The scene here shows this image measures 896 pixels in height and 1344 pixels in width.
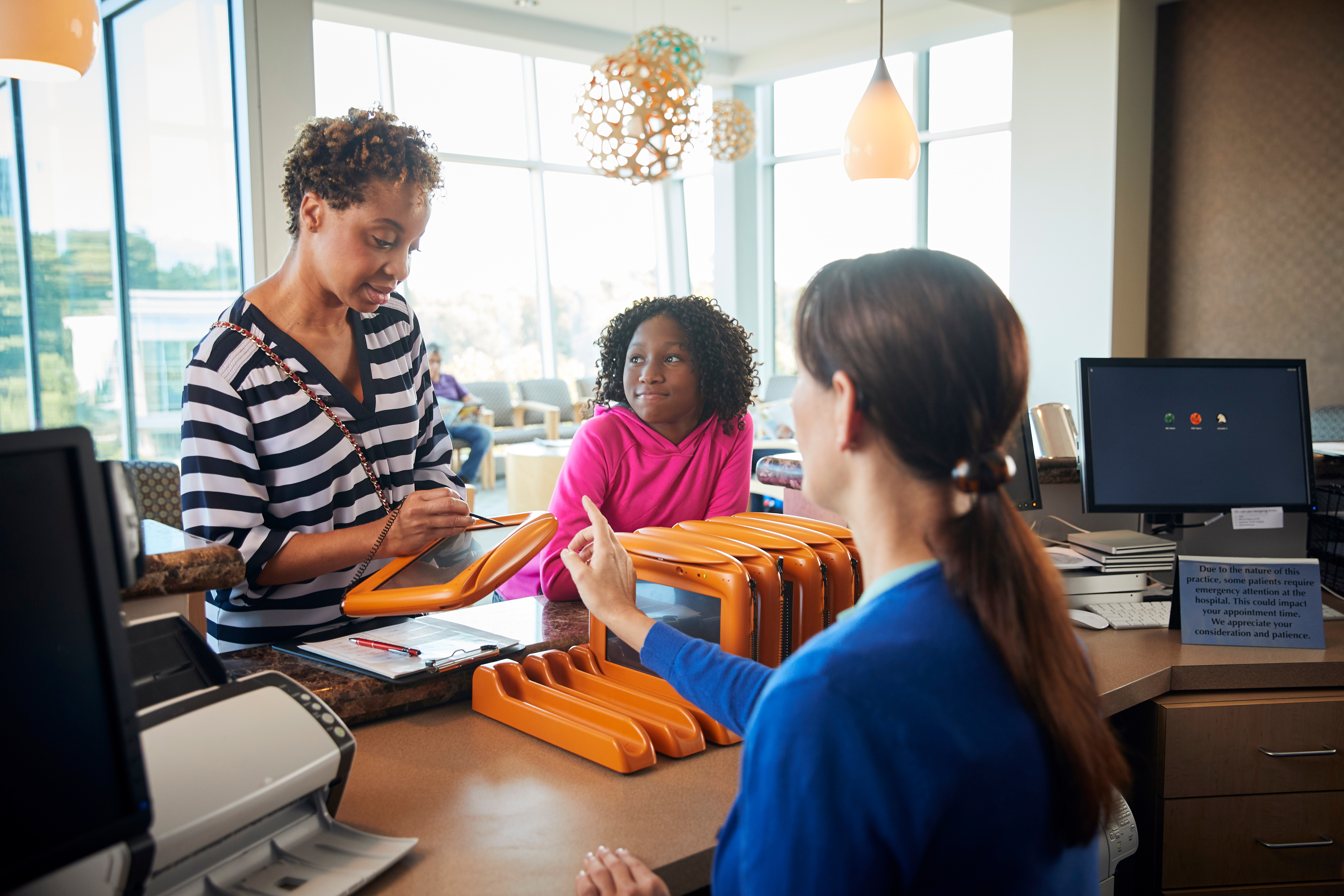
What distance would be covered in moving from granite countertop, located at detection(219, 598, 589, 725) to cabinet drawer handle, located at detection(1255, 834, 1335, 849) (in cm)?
134

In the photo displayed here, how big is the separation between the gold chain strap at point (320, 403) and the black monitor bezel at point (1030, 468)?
1.43 meters

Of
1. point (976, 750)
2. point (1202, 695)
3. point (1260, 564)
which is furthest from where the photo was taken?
point (1260, 564)

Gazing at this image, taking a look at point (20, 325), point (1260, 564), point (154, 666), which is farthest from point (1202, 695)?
point (20, 325)

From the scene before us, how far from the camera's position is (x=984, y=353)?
0.73 m

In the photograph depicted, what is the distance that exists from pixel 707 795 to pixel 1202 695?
3.79 feet

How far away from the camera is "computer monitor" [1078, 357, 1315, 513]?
2090 mm

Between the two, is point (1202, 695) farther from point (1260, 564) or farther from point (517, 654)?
point (517, 654)

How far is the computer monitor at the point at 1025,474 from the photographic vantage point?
2.16 meters

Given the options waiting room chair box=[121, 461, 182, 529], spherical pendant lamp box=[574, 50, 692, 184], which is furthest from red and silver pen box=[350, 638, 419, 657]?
spherical pendant lamp box=[574, 50, 692, 184]

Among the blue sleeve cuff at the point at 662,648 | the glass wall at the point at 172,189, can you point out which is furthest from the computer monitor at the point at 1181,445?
the glass wall at the point at 172,189

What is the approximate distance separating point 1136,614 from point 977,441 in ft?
5.00

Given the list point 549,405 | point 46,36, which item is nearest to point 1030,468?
point 46,36

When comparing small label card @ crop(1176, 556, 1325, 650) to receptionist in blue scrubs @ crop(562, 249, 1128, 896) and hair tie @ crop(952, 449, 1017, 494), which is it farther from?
hair tie @ crop(952, 449, 1017, 494)

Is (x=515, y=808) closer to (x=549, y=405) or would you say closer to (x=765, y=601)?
(x=765, y=601)
